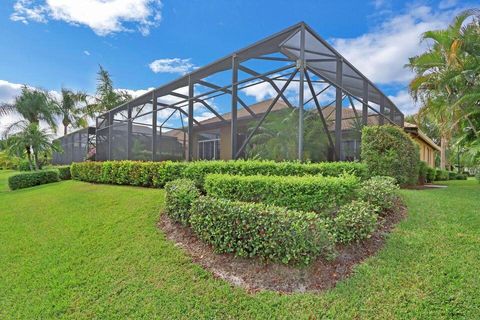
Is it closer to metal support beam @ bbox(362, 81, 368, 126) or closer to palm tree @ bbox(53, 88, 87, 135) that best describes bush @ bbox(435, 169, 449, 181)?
metal support beam @ bbox(362, 81, 368, 126)

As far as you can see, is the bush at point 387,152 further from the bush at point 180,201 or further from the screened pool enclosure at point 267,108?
the bush at point 180,201

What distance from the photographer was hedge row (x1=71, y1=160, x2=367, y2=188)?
19.5 ft

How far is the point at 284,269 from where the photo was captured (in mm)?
3418

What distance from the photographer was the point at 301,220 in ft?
11.6

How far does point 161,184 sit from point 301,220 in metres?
5.85

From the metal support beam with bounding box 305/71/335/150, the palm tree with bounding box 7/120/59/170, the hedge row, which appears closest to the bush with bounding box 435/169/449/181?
the metal support beam with bounding box 305/71/335/150

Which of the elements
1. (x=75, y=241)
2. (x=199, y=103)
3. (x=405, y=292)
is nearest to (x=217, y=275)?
(x=405, y=292)

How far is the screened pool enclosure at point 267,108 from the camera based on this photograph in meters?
7.39

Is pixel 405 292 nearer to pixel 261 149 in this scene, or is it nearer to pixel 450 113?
pixel 261 149

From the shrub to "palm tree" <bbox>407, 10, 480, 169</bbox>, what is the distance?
8448 mm

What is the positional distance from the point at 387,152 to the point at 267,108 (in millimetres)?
3557

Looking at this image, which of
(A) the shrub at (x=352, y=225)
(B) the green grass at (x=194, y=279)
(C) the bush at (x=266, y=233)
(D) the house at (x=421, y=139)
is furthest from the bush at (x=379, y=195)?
(D) the house at (x=421, y=139)

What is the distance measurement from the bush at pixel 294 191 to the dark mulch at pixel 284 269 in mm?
721

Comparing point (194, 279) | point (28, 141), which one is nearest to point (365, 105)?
point (194, 279)
